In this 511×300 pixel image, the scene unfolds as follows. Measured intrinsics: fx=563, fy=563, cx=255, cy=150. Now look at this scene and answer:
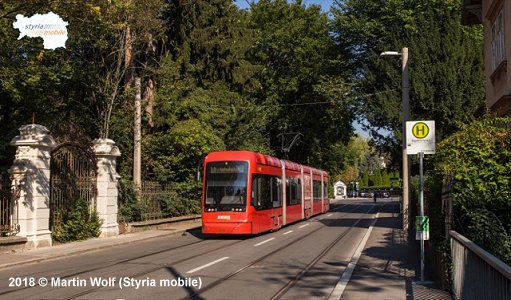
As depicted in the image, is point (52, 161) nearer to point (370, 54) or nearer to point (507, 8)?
point (507, 8)

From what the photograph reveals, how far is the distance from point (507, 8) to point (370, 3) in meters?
22.7

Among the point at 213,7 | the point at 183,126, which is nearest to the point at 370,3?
the point at 213,7

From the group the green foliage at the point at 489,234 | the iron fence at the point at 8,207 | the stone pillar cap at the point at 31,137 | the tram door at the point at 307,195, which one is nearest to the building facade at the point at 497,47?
the green foliage at the point at 489,234

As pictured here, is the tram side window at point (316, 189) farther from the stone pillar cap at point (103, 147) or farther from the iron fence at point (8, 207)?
the iron fence at point (8, 207)

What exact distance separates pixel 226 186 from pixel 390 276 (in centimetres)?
990

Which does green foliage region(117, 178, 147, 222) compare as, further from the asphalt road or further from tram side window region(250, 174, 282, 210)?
tram side window region(250, 174, 282, 210)

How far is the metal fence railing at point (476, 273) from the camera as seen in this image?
496cm

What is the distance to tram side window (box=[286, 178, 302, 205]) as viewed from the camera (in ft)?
87.4

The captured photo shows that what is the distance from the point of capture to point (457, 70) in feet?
107

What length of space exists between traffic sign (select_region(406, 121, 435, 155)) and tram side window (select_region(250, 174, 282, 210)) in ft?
33.6

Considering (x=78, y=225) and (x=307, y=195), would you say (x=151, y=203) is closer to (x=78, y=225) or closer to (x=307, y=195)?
(x=78, y=225)

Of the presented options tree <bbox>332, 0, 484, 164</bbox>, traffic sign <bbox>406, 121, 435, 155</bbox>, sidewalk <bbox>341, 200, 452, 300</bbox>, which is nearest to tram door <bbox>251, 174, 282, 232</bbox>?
sidewalk <bbox>341, 200, 452, 300</bbox>

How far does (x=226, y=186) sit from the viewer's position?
2083cm

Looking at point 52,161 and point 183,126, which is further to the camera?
point 183,126
